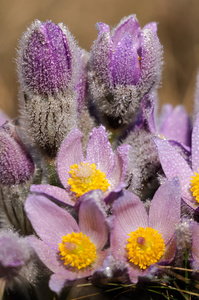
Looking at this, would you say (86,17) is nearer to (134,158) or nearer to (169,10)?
(169,10)

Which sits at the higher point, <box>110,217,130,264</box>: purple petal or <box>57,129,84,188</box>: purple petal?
<box>57,129,84,188</box>: purple petal

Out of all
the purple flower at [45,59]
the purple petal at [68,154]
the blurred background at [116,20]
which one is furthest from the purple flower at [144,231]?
the blurred background at [116,20]

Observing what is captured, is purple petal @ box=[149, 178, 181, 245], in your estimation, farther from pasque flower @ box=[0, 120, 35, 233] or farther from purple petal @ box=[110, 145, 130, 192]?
pasque flower @ box=[0, 120, 35, 233]

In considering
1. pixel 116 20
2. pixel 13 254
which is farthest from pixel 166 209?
pixel 116 20

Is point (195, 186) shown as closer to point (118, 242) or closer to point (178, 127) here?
point (118, 242)

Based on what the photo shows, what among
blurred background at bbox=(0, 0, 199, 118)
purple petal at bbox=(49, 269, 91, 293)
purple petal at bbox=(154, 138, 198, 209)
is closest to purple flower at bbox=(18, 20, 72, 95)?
purple petal at bbox=(154, 138, 198, 209)

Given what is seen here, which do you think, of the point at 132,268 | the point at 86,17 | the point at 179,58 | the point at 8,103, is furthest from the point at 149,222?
the point at 86,17

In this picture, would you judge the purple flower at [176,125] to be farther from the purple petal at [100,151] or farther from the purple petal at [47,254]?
the purple petal at [47,254]
